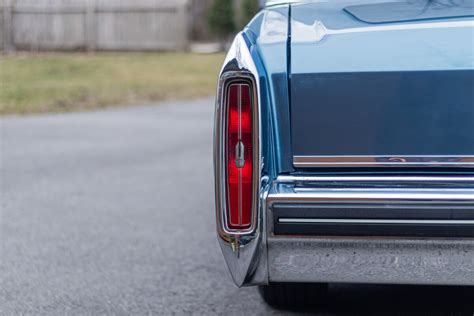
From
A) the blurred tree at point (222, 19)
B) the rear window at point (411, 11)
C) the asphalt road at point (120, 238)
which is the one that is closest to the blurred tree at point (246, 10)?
the blurred tree at point (222, 19)

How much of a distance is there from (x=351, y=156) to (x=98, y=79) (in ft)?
48.5

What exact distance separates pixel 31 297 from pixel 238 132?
1719mm

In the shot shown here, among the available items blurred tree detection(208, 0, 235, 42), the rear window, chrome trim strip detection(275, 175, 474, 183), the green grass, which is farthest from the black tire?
blurred tree detection(208, 0, 235, 42)

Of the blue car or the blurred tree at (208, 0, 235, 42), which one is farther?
the blurred tree at (208, 0, 235, 42)

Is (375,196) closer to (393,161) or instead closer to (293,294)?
(393,161)

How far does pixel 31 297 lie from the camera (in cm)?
487

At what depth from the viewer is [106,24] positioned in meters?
24.1

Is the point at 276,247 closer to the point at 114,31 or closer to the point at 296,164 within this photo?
the point at 296,164

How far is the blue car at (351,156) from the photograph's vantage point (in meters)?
3.54

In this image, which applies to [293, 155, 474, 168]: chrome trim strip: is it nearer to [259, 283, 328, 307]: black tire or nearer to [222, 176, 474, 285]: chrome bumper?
[222, 176, 474, 285]: chrome bumper

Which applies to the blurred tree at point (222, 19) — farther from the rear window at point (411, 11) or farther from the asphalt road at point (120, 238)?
the rear window at point (411, 11)

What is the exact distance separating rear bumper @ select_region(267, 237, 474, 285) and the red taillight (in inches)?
8.2

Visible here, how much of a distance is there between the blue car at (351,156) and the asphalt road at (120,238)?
41.9 inches

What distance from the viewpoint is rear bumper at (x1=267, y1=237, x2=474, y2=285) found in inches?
140
